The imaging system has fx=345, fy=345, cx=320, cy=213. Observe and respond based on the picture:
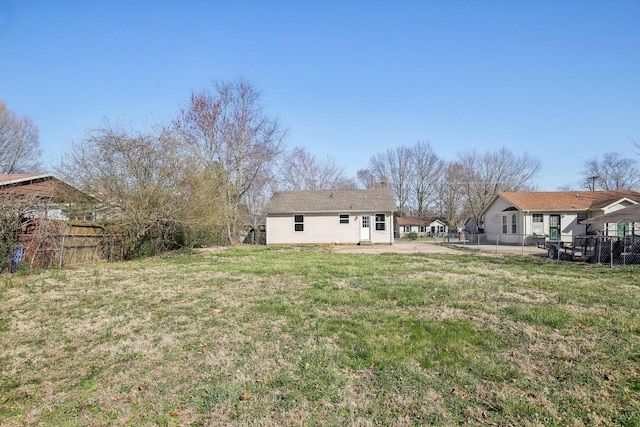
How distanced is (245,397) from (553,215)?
25.5 metres

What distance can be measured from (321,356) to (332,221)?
19.7 metres

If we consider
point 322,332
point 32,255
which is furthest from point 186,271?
point 322,332

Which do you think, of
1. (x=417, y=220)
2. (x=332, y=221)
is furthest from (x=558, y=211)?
(x=417, y=220)

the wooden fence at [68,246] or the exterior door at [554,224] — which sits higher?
the exterior door at [554,224]

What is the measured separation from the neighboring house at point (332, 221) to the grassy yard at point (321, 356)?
15.8 m

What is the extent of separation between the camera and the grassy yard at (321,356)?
2742mm

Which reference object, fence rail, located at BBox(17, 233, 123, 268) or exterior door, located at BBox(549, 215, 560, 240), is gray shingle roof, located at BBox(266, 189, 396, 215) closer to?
exterior door, located at BBox(549, 215, 560, 240)

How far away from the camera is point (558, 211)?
22.6 meters

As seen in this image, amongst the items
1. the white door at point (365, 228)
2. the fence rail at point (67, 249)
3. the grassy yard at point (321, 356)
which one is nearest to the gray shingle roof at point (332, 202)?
the white door at point (365, 228)

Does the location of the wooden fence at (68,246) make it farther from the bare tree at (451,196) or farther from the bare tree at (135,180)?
the bare tree at (451,196)

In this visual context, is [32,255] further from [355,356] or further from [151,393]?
[355,356]

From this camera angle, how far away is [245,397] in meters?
2.96

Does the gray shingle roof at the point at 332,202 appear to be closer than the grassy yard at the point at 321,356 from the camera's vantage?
No

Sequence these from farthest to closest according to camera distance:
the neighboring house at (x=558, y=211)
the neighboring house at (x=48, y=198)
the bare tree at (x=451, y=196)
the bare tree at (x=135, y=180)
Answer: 1. the bare tree at (x=451, y=196)
2. the neighboring house at (x=558, y=211)
3. the bare tree at (x=135, y=180)
4. the neighboring house at (x=48, y=198)
